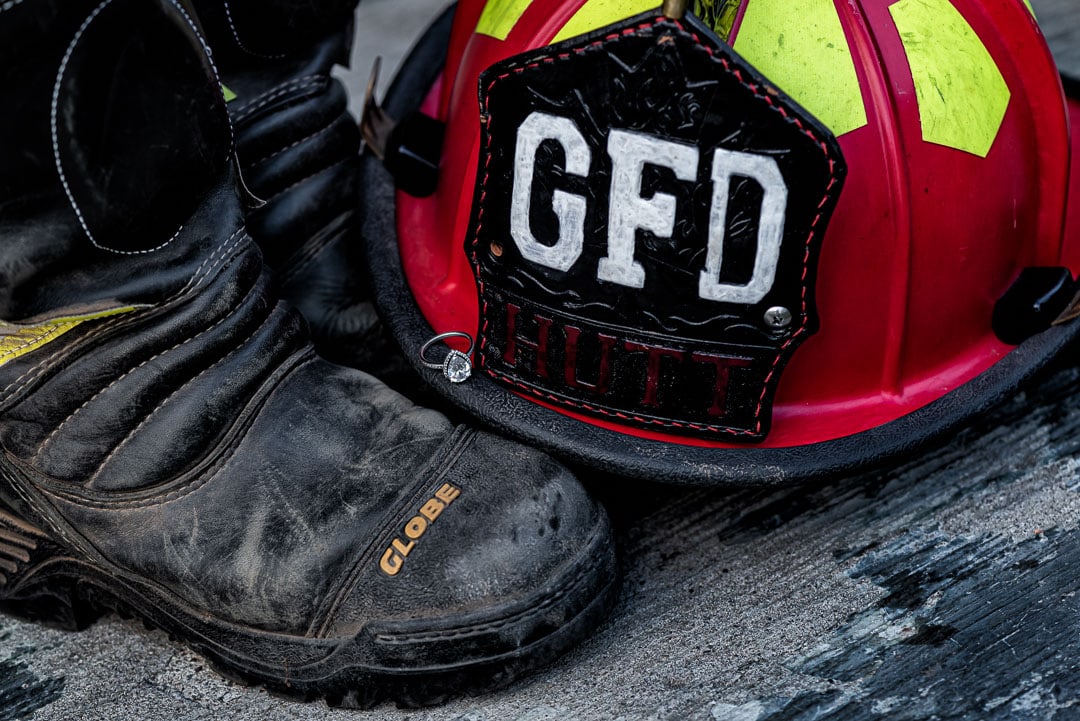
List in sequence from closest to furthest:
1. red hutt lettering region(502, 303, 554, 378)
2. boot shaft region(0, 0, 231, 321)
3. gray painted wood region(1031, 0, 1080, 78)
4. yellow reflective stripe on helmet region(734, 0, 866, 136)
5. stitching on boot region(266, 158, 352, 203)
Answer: boot shaft region(0, 0, 231, 321), yellow reflective stripe on helmet region(734, 0, 866, 136), red hutt lettering region(502, 303, 554, 378), stitching on boot region(266, 158, 352, 203), gray painted wood region(1031, 0, 1080, 78)

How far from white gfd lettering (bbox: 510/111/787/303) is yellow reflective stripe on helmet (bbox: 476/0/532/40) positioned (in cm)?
17

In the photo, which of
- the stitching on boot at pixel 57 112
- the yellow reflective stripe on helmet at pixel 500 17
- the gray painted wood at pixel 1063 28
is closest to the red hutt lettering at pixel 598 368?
the yellow reflective stripe on helmet at pixel 500 17

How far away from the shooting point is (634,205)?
84 centimetres

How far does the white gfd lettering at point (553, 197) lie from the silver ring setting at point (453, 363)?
0.16 meters

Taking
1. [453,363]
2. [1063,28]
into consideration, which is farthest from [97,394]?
[1063,28]

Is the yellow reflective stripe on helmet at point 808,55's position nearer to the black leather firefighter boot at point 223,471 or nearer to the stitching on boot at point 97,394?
the black leather firefighter boot at point 223,471

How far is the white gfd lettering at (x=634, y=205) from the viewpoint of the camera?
2.64 feet

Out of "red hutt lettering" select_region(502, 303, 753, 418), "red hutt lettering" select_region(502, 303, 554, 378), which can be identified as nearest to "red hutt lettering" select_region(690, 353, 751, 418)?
"red hutt lettering" select_region(502, 303, 753, 418)

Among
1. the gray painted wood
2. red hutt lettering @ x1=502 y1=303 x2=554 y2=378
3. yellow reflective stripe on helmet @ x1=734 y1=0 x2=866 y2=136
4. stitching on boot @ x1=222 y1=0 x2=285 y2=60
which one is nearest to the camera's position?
yellow reflective stripe on helmet @ x1=734 y1=0 x2=866 y2=136

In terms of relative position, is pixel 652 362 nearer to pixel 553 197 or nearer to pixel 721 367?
pixel 721 367

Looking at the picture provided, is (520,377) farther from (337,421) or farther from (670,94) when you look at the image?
(670,94)

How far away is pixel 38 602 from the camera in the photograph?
1002 millimetres

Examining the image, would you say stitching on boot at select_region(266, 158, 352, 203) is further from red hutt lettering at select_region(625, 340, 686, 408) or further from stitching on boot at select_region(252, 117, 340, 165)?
red hutt lettering at select_region(625, 340, 686, 408)

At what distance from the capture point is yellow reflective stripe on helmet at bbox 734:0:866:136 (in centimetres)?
83
